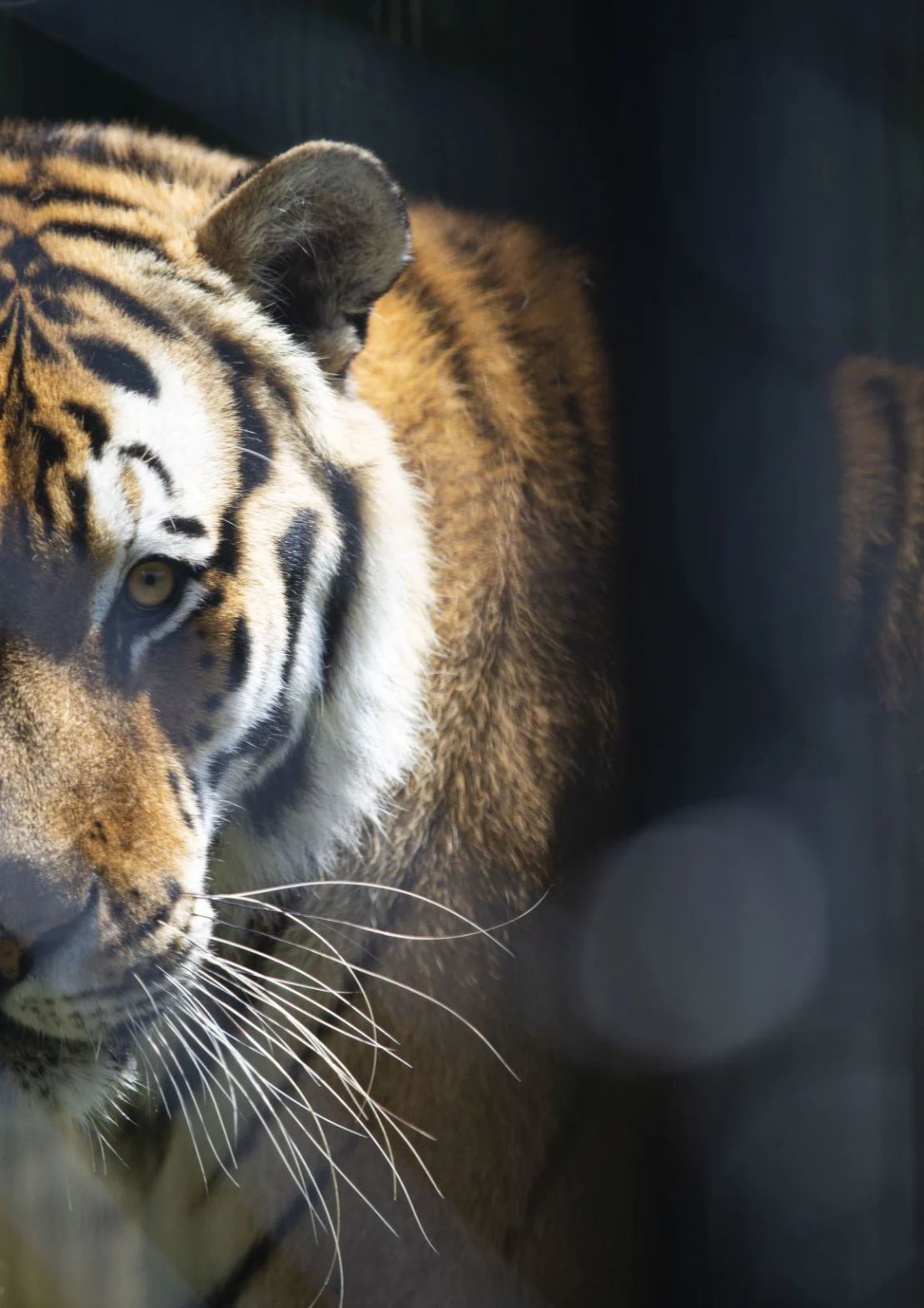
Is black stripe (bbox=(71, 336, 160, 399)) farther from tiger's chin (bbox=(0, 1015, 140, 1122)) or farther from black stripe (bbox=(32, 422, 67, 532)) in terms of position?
tiger's chin (bbox=(0, 1015, 140, 1122))

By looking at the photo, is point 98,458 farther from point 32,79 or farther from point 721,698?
point 721,698

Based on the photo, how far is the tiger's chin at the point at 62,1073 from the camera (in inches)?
29.9

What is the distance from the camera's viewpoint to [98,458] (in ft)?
2.50

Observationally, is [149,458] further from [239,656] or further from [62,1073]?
[62,1073]

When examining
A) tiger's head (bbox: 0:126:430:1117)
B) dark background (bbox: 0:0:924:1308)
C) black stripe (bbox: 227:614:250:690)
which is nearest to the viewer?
tiger's head (bbox: 0:126:430:1117)

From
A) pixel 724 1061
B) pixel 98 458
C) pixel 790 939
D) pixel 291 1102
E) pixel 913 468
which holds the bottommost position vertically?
pixel 291 1102

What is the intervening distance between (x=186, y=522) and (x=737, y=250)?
50 cm

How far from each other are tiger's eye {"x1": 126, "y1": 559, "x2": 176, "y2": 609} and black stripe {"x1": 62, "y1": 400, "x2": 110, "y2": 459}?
67 millimetres

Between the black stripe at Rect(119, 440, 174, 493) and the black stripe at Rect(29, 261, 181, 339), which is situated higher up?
the black stripe at Rect(29, 261, 181, 339)

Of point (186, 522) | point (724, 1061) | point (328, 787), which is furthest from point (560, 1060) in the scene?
point (186, 522)

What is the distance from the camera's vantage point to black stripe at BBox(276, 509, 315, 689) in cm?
86

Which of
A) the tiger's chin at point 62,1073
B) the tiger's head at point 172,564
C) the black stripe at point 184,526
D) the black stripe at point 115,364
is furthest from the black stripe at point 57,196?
the tiger's chin at point 62,1073

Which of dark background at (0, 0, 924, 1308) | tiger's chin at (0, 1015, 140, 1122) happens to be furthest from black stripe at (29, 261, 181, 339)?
tiger's chin at (0, 1015, 140, 1122)

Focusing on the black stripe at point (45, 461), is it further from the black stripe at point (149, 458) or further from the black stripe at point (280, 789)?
the black stripe at point (280, 789)
